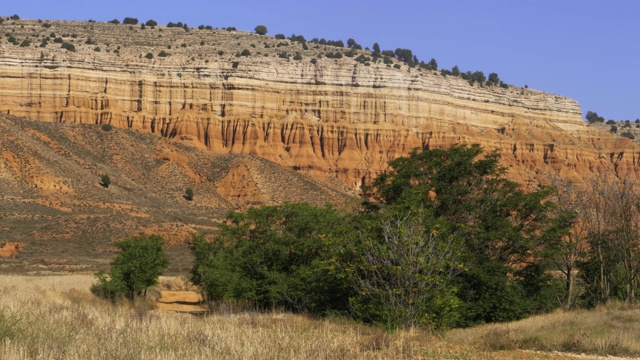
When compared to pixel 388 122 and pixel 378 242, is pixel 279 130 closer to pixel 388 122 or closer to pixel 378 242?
pixel 388 122

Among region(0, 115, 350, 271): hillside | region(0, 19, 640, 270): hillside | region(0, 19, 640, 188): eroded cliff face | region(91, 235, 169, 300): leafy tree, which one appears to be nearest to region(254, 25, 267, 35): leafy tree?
region(0, 19, 640, 270): hillside

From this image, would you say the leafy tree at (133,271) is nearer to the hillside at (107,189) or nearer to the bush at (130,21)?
the hillside at (107,189)

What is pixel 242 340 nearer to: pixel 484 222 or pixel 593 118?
pixel 484 222

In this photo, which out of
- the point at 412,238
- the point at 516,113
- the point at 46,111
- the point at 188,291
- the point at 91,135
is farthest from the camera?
the point at 516,113

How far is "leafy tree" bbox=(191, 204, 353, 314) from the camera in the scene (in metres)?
30.5

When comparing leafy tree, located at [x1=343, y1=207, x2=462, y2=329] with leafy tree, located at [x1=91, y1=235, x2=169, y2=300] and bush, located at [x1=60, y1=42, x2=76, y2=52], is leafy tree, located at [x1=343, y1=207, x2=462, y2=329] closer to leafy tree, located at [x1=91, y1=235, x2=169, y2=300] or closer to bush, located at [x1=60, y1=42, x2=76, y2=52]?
leafy tree, located at [x1=91, y1=235, x2=169, y2=300]

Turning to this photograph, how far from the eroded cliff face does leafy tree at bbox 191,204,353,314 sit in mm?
73279

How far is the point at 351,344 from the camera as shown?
18.0 m

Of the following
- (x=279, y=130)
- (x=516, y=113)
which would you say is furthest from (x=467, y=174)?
(x=516, y=113)

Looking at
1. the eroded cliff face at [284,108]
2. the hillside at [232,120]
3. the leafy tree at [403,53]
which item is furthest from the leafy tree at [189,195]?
the leafy tree at [403,53]

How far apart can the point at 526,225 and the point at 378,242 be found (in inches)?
447

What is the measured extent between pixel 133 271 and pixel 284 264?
1261 centimetres

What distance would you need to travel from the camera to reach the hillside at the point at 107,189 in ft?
220

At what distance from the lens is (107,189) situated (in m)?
83.9
